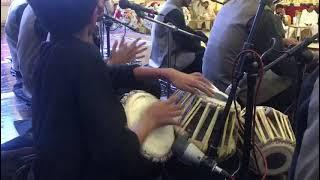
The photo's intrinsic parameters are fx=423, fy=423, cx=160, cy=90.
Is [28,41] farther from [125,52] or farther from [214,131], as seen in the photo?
[214,131]

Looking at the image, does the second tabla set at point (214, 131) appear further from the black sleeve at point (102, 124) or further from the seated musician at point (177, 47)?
the seated musician at point (177, 47)

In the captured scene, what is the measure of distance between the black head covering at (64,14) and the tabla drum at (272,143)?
0.94 meters

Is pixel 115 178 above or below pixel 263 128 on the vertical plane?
above

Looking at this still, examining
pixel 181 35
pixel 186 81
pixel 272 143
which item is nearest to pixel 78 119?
pixel 186 81

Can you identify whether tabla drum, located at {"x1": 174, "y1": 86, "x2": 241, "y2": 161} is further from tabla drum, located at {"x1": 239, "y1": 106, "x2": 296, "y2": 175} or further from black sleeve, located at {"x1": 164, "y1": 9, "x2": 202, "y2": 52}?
black sleeve, located at {"x1": 164, "y1": 9, "x2": 202, "y2": 52}

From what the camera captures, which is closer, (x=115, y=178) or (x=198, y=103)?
Answer: (x=115, y=178)

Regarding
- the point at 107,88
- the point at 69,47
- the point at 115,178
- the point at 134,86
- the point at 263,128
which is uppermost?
the point at 69,47

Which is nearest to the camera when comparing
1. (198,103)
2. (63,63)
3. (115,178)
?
(63,63)

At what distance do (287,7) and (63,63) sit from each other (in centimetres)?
619

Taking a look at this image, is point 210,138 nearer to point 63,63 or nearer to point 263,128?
point 263,128

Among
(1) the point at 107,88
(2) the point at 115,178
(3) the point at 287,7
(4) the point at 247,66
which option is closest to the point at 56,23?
(1) the point at 107,88

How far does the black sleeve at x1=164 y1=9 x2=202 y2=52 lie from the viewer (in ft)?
11.4

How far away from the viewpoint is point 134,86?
1.63 meters

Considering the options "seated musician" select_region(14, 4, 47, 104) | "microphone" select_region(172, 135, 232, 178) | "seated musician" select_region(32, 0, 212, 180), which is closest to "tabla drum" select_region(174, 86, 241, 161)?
"microphone" select_region(172, 135, 232, 178)
